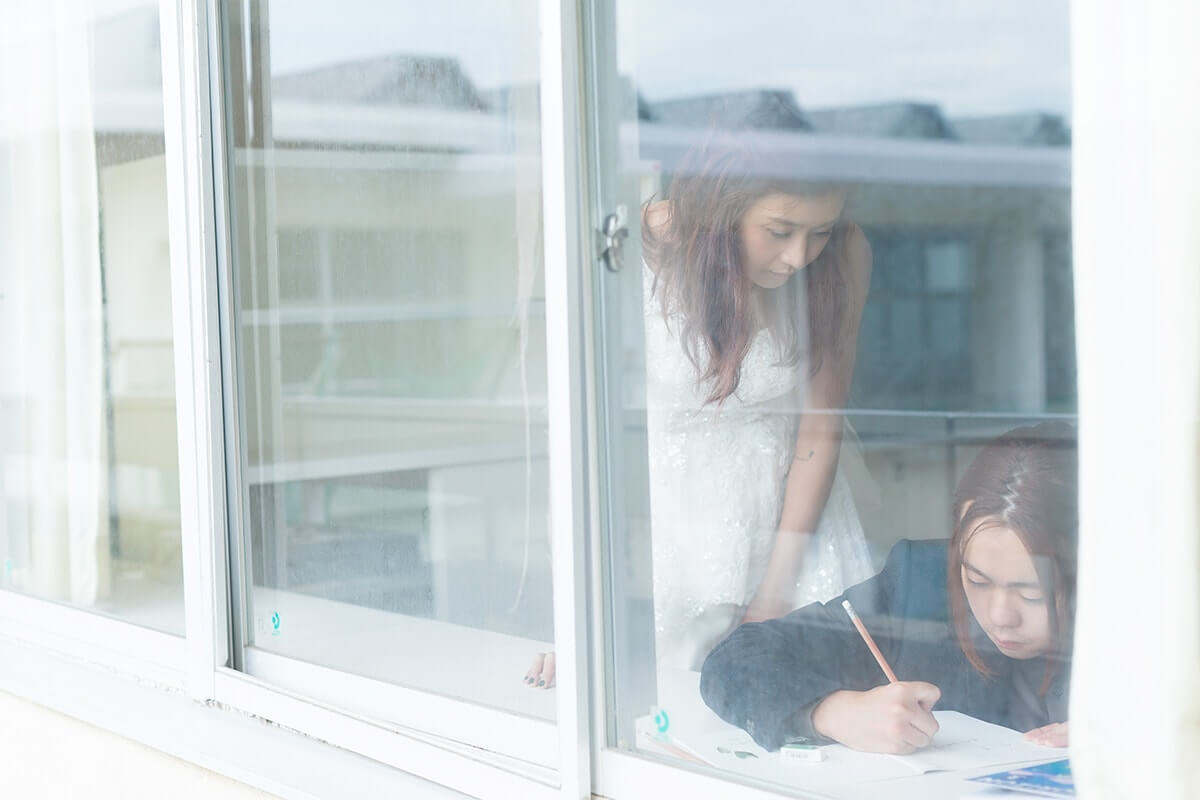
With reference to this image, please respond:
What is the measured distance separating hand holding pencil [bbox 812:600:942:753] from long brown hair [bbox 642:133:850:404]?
0.43 m

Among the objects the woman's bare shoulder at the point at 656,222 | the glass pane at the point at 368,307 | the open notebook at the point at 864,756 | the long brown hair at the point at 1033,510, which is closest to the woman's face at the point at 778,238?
the woman's bare shoulder at the point at 656,222

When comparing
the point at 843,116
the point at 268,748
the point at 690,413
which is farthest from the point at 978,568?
the point at 843,116

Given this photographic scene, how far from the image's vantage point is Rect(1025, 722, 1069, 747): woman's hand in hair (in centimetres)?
124

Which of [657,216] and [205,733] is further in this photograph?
[205,733]

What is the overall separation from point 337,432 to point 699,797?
1156 millimetres

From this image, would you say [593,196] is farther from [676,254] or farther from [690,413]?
[690,413]

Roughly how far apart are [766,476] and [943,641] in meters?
0.33

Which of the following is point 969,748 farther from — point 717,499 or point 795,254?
point 795,254

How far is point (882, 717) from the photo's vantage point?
1.40 m

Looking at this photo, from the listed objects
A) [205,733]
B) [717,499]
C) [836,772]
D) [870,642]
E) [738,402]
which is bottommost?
[205,733]

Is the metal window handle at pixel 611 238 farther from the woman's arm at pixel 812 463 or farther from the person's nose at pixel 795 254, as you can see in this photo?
the woman's arm at pixel 812 463

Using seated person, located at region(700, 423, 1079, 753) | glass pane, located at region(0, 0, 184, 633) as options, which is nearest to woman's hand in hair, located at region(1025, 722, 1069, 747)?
seated person, located at region(700, 423, 1079, 753)

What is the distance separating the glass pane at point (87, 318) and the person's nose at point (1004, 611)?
1511mm

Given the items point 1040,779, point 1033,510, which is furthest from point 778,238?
point 1040,779
